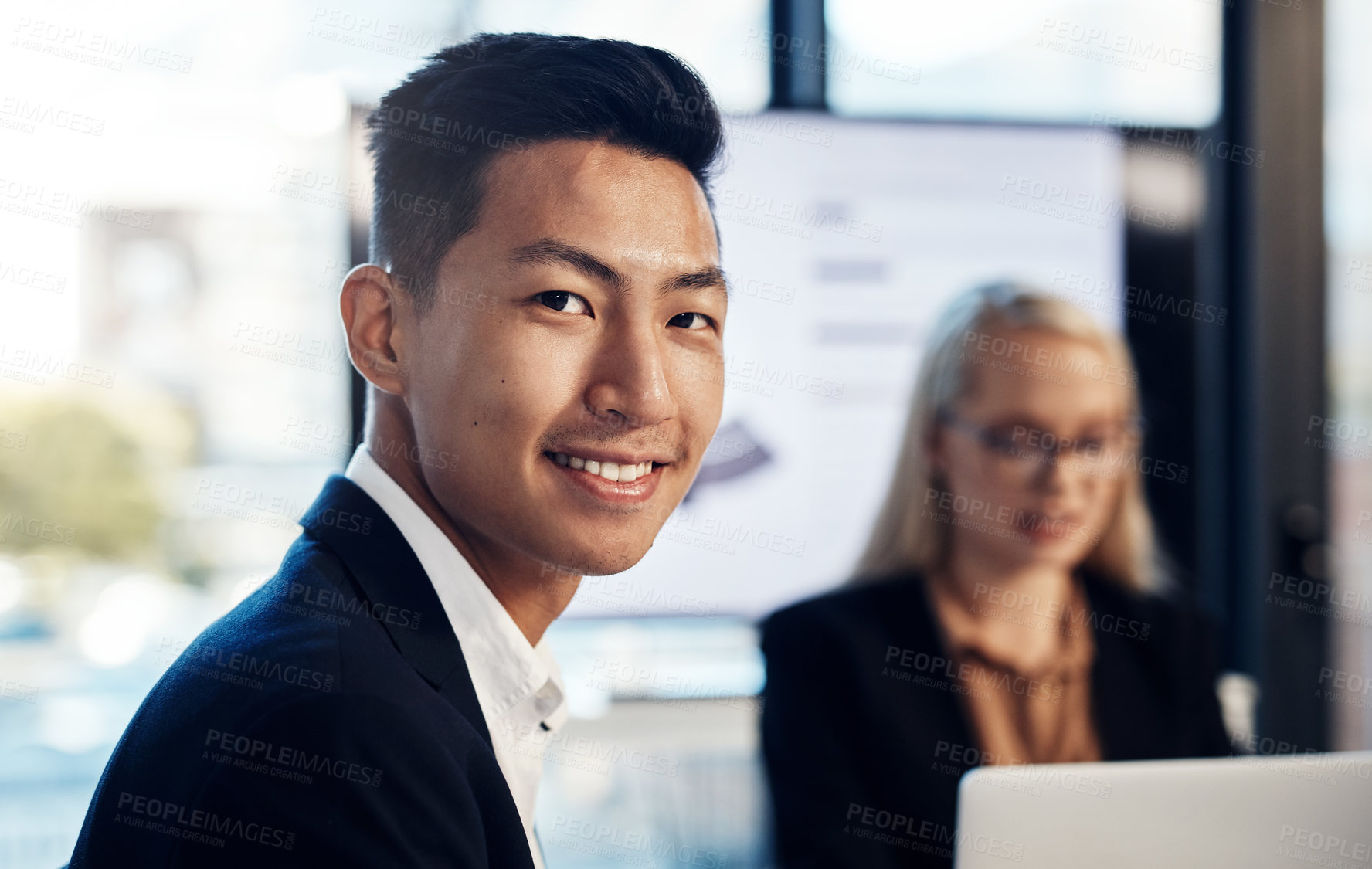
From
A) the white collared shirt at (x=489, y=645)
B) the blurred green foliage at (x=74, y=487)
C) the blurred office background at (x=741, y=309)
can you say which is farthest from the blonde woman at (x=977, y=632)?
the blurred green foliage at (x=74, y=487)

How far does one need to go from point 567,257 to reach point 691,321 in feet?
0.52

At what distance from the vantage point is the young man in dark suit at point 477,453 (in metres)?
0.79

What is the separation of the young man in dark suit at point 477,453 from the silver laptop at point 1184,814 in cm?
45

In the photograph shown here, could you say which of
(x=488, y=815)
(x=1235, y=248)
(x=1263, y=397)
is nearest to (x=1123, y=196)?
(x=1235, y=248)

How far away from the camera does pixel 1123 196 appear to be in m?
2.77

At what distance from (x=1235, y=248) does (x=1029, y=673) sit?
1.62 meters

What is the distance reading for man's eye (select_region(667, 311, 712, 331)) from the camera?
104 cm

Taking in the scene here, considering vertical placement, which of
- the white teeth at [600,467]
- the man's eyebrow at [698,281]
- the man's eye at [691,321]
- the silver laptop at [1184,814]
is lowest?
the silver laptop at [1184,814]

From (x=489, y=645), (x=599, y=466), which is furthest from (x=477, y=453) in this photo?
(x=489, y=645)

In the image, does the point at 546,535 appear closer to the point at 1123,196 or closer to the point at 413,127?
the point at 413,127

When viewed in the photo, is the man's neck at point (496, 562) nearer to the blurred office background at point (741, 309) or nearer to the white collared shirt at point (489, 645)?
the white collared shirt at point (489, 645)

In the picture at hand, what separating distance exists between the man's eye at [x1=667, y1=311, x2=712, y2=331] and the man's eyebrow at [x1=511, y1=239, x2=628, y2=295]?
0.33 ft

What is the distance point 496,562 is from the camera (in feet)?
3.53

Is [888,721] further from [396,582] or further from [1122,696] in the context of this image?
[396,582]
